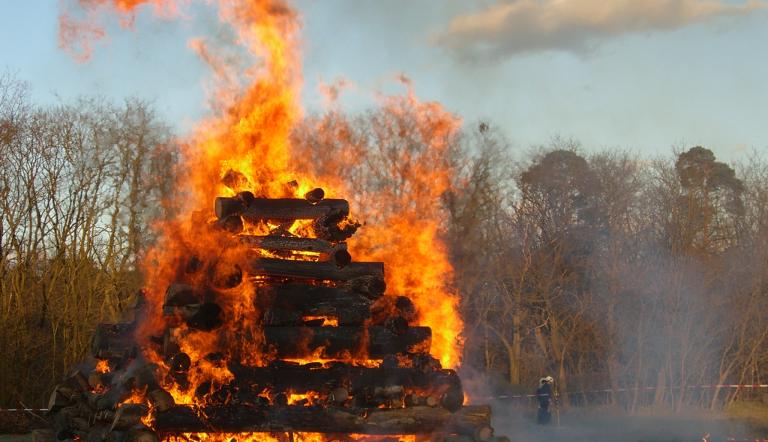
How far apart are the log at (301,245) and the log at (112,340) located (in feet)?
8.52

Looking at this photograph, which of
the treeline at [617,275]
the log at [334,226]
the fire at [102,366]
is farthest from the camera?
the treeline at [617,275]

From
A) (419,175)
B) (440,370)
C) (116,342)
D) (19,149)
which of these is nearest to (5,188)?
(19,149)

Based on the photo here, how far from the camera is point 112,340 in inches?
545

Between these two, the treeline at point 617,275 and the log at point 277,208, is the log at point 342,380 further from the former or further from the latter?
the treeline at point 617,275

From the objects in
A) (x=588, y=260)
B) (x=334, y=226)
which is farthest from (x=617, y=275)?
(x=334, y=226)

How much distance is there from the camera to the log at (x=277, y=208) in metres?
12.9

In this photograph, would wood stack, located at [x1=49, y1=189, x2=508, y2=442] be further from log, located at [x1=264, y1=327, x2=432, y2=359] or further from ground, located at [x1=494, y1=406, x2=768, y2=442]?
ground, located at [x1=494, y1=406, x2=768, y2=442]

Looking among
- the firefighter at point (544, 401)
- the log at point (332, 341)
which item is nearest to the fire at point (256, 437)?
the log at point (332, 341)

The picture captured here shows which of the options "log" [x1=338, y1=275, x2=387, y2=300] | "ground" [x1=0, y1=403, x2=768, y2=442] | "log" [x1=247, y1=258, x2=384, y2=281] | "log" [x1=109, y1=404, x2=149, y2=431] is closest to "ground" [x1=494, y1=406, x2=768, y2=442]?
"ground" [x1=0, y1=403, x2=768, y2=442]

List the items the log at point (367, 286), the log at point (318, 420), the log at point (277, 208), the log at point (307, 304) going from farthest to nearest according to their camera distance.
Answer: the log at point (277, 208) → the log at point (367, 286) → the log at point (307, 304) → the log at point (318, 420)

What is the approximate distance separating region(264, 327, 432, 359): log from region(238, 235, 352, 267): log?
116 centimetres

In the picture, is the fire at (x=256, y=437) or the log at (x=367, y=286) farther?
the log at (x=367, y=286)

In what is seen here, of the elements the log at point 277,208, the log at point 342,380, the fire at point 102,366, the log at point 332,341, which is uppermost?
the log at point 277,208

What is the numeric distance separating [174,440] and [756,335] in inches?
902
